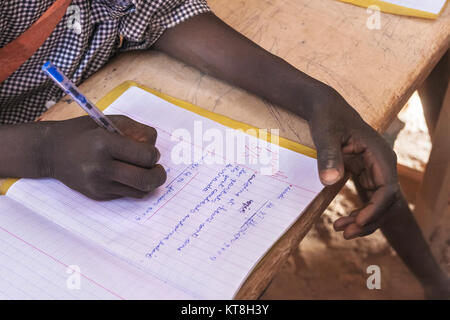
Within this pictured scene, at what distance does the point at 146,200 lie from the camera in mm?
696

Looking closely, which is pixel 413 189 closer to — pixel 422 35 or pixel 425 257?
pixel 425 257

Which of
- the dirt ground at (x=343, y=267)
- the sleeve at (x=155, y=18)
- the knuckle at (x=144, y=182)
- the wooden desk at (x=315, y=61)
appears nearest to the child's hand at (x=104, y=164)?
the knuckle at (x=144, y=182)

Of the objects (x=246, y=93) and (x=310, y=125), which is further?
(x=246, y=93)

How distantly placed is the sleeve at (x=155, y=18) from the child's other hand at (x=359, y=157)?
0.33m

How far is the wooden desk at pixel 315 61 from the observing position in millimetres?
823

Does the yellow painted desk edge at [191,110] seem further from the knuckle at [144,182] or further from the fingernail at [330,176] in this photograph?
the knuckle at [144,182]

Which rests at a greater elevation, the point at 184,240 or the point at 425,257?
the point at 184,240

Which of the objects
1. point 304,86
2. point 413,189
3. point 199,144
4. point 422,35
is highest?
point 422,35

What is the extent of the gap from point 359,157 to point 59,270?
442 mm

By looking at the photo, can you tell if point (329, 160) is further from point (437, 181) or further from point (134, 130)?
point (437, 181)

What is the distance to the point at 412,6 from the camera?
3.17ft

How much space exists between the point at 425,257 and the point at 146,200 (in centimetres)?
91

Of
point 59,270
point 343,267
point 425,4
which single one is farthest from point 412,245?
point 59,270

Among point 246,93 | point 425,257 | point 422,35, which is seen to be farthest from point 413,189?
point 246,93
